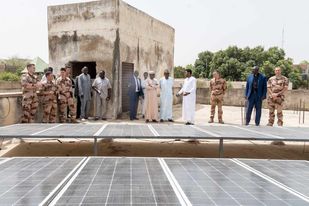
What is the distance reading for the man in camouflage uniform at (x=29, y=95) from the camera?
7762 millimetres

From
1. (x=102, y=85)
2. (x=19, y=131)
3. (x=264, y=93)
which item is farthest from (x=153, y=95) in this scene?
(x=19, y=131)

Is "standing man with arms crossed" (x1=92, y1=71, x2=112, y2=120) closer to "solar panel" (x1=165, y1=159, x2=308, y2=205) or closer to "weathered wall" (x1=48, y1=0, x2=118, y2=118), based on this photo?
"weathered wall" (x1=48, y1=0, x2=118, y2=118)

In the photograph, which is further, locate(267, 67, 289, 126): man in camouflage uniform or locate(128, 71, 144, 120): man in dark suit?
locate(128, 71, 144, 120): man in dark suit

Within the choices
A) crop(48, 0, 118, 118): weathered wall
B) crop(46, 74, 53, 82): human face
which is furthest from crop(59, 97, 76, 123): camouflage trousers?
crop(48, 0, 118, 118): weathered wall

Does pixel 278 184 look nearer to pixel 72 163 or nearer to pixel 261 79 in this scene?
pixel 72 163

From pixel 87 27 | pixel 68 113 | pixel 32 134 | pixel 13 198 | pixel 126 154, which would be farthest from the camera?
pixel 87 27

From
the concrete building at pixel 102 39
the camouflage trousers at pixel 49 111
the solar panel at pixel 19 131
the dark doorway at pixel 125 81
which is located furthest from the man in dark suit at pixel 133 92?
the solar panel at pixel 19 131

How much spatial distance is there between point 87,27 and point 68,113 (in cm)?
349

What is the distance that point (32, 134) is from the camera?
446 centimetres

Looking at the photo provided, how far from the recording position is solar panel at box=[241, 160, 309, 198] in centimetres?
258

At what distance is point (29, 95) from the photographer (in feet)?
25.7

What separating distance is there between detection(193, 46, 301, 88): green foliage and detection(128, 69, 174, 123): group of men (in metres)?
40.7

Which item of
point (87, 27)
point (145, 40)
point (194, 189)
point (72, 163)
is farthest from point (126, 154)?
point (145, 40)

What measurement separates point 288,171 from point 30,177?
2603 millimetres
